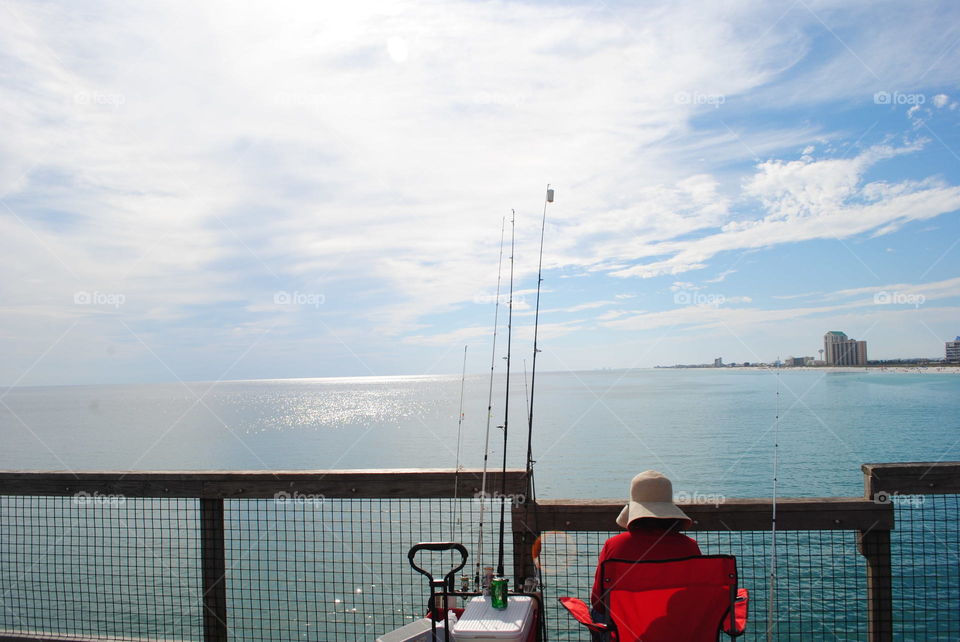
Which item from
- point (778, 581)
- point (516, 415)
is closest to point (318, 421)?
point (516, 415)

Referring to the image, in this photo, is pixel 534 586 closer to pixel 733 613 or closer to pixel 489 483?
pixel 489 483

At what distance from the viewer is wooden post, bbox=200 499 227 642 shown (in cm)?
324

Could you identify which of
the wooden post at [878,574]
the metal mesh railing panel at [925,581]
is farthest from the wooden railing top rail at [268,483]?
the metal mesh railing panel at [925,581]

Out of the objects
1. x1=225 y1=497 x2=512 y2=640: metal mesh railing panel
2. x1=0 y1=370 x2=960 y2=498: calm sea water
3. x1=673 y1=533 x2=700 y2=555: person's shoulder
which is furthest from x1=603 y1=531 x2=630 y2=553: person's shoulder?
x1=0 y1=370 x2=960 y2=498: calm sea water

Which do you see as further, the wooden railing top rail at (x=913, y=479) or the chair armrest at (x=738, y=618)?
the wooden railing top rail at (x=913, y=479)

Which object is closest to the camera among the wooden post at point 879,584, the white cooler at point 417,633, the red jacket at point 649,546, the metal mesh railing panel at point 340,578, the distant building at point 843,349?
the red jacket at point 649,546

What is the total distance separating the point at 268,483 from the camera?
129 inches

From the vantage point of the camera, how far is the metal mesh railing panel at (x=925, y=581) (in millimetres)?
3389

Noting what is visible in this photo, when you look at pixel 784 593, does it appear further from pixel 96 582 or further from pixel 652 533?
pixel 96 582

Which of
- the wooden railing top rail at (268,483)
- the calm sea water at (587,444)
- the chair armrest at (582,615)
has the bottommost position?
the calm sea water at (587,444)

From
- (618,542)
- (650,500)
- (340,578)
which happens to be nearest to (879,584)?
(650,500)

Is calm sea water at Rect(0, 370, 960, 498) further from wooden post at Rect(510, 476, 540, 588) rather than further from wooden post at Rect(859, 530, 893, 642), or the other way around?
wooden post at Rect(859, 530, 893, 642)

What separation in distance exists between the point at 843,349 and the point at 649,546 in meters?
49.0

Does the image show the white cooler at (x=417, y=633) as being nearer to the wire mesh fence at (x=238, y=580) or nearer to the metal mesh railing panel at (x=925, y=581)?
the wire mesh fence at (x=238, y=580)
